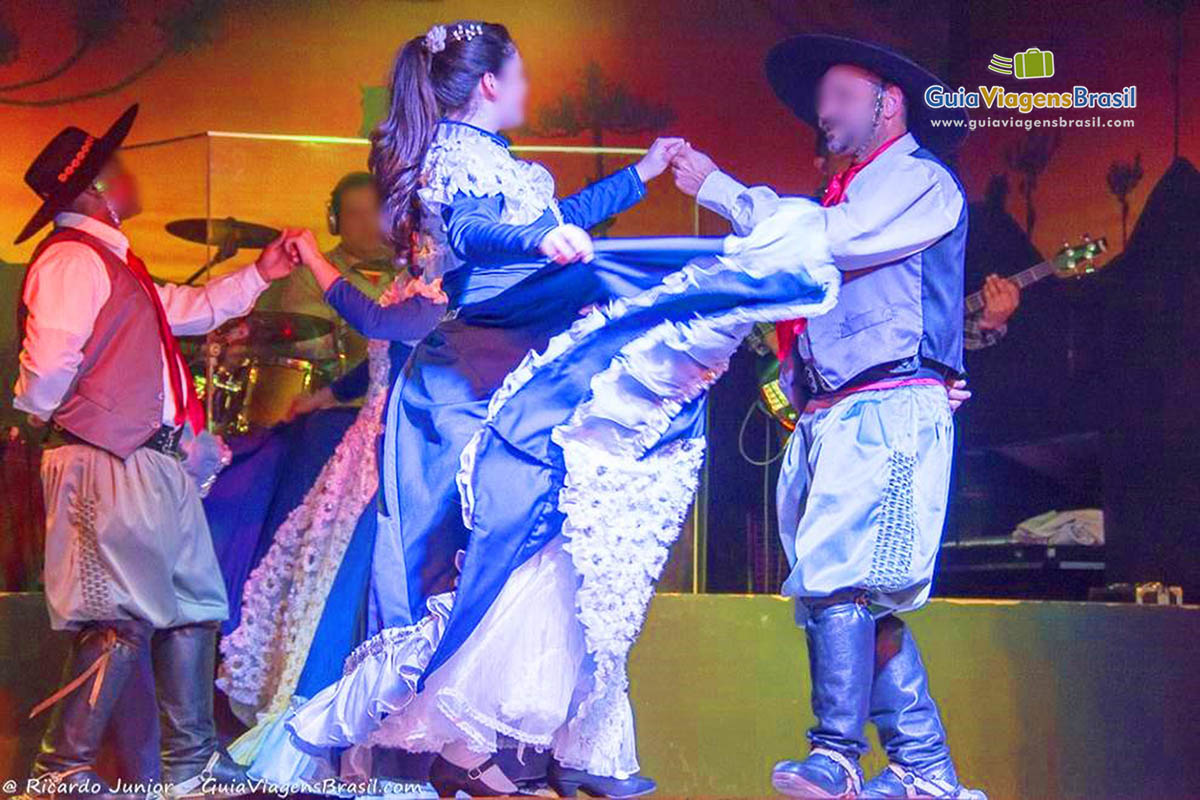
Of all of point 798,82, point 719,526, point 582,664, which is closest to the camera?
point 582,664

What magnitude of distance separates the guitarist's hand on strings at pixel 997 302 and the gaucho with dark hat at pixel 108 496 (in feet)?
7.34

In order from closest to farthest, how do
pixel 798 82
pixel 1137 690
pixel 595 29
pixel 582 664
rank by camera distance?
1. pixel 582 664
2. pixel 798 82
3. pixel 1137 690
4. pixel 595 29

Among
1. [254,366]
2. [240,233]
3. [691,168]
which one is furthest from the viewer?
[240,233]

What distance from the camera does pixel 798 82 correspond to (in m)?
3.97

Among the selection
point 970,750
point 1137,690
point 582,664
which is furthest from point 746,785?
point 582,664

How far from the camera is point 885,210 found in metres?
3.42

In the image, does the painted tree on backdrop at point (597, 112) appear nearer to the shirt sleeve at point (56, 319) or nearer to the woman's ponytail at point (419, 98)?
the shirt sleeve at point (56, 319)

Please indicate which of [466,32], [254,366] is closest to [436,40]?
[466,32]

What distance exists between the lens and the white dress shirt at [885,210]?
3.39 metres

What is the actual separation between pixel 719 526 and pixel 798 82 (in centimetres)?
202

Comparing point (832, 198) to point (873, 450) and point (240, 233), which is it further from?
point (240, 233)

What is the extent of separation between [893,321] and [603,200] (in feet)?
2.35

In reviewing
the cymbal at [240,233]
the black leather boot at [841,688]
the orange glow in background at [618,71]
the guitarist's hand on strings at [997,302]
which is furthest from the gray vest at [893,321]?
the orange glow in background at [618,71]

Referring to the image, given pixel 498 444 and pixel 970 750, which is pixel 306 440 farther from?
pixel 970 750
